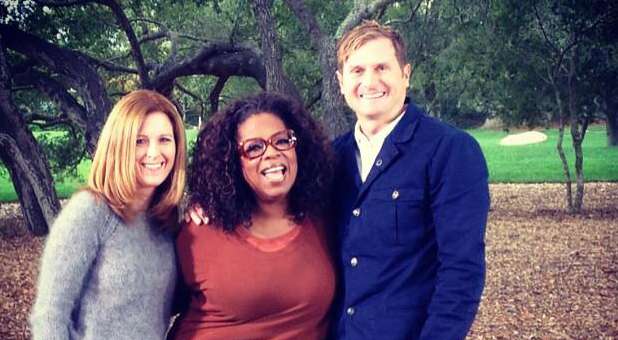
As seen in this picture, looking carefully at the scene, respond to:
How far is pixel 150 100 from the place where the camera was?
2.67 metres

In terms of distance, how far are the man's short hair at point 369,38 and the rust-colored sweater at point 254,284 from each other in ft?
2.29

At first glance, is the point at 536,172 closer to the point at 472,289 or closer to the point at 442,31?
the point at 442,31

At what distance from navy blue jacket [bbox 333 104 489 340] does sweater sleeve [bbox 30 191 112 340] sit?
0.92 metres

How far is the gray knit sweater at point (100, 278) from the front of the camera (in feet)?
8.14

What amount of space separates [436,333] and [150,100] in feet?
4.28

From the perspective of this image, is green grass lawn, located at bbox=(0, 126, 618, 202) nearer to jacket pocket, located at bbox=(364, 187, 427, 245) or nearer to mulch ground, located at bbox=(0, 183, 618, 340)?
mulch ground, located at bbox=(0, 183, 618, 340)

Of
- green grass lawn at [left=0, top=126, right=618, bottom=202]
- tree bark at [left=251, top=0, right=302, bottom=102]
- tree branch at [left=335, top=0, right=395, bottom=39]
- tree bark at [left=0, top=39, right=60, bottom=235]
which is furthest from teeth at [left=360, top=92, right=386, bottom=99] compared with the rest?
green grass lawn at [left=0, top=126, right=618, bottom=202]

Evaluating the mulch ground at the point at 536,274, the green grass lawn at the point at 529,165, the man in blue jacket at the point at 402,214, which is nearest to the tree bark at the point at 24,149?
the mulch ground at the point at 536,274

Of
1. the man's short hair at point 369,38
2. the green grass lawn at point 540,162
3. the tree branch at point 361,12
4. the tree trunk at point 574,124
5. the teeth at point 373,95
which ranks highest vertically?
the tree branch at point 361,12

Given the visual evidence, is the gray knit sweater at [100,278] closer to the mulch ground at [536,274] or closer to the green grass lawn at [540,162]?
the mulch ground at [536,274]

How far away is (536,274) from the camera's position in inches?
384

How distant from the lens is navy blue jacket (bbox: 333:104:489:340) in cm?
245

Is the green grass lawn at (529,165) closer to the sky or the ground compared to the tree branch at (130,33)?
closer to the ground

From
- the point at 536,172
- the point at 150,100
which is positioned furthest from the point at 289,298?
the point at 536,172
